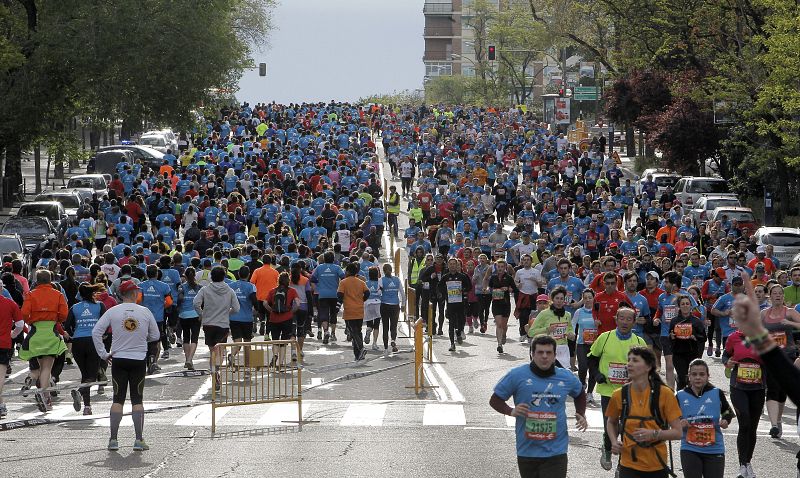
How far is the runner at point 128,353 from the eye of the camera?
14930 mm

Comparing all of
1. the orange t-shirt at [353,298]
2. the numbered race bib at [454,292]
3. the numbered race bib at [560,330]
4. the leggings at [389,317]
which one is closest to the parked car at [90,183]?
the numbered race bib at [454,292]

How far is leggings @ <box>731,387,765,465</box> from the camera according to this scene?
13977mm

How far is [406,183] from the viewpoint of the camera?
171 ft

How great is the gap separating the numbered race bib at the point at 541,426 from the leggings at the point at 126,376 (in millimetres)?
5562

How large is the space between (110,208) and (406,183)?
18.4 meters

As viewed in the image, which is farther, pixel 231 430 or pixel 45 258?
pixel 45 258

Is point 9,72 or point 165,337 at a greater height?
point 9,72

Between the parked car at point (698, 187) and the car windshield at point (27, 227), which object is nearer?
the car windshield at point (27, 227)

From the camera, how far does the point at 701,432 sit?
11.7 m

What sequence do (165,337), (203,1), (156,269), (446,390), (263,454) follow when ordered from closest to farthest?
(263,454) → (446,390) → (156,269) → (165,337) → (203,1)

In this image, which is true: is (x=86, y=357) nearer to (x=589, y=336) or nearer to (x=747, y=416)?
(x=589, y=336)

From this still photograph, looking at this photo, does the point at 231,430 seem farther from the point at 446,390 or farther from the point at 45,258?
the point at 45,258

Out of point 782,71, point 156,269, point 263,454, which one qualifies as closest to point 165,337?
point 156,269

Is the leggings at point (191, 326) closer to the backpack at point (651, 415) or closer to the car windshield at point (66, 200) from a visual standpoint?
the backpack at point (651, 415)
